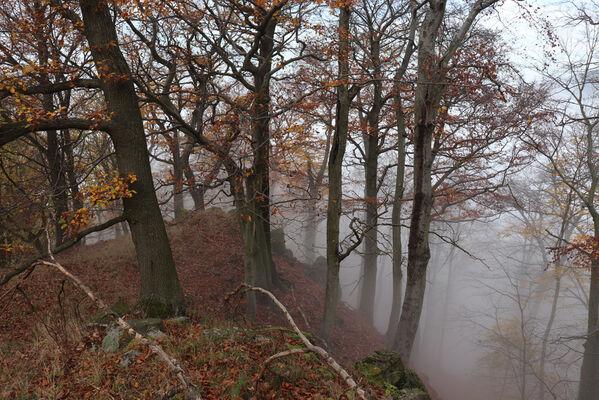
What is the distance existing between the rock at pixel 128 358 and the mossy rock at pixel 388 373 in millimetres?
3634

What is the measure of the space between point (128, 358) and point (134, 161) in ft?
12.3

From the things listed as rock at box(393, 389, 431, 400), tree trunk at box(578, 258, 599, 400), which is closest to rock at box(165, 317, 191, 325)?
rock at box(393, 389, 431, 400)

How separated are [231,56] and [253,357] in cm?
814

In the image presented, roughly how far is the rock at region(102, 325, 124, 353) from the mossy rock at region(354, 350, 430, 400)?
3995mm

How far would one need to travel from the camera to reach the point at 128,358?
4410 mm

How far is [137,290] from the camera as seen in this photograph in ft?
29.8

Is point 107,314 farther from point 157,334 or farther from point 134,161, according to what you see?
point 134,161

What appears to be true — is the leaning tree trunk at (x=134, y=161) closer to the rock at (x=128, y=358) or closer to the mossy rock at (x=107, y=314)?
the mossy rock at (x=107, y=314)

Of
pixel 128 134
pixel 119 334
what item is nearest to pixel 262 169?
pixel 128 134

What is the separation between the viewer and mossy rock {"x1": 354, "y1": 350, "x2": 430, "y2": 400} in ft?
17.7

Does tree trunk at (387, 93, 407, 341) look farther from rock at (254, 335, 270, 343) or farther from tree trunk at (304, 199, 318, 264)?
rock at (254, 335, 270, 343)

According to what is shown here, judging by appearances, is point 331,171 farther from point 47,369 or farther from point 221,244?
point 221,244

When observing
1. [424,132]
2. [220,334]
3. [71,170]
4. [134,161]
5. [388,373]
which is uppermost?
[424,132]

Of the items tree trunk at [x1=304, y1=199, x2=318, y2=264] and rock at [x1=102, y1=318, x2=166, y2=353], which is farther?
tree trunk at [x1=304, y1=199, x2=318, y2=264]
